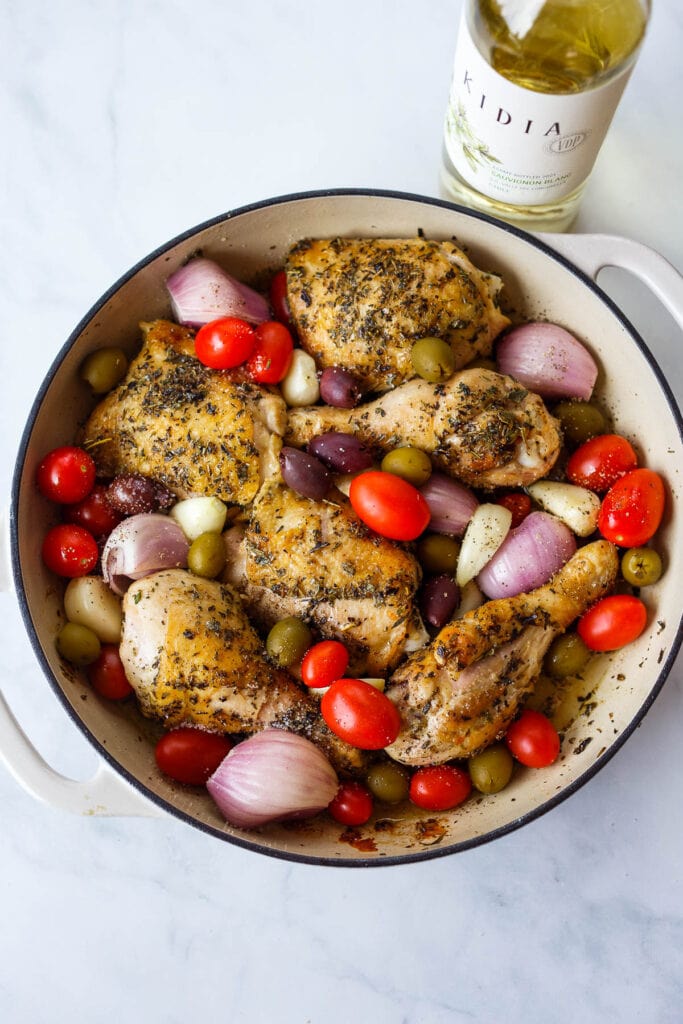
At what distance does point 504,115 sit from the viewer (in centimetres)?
212

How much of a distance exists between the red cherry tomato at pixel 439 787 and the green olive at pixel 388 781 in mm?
24

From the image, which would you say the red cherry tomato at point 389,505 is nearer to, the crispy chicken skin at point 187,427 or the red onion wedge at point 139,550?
the crispy chicken skin at point 187,427

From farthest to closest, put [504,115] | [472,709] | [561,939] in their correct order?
[561,939]
[472,709]
[504,115]

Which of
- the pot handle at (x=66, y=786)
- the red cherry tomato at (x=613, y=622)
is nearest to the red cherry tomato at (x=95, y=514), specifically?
the pot handle at (x=66, y=786)

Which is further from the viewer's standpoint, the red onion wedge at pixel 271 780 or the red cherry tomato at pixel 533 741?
the red cherry tomato at pixel 533 741

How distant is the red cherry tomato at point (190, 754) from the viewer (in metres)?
2.28

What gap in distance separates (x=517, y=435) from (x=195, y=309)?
0.85 meters

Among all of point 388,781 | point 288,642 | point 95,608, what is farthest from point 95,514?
point 388,781

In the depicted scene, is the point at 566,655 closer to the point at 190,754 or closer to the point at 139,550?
the point at 190,754

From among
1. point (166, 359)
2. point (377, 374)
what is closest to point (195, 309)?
point (166, 359)

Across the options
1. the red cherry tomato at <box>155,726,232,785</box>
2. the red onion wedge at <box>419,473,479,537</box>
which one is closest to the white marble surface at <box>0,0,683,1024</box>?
the red cherry tomato at <box>155,726,232,785</box>

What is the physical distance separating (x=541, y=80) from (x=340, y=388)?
2.69 ft

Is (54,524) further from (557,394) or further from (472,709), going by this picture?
(557,394)

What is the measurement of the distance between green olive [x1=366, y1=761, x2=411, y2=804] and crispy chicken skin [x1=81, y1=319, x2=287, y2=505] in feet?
2.34
